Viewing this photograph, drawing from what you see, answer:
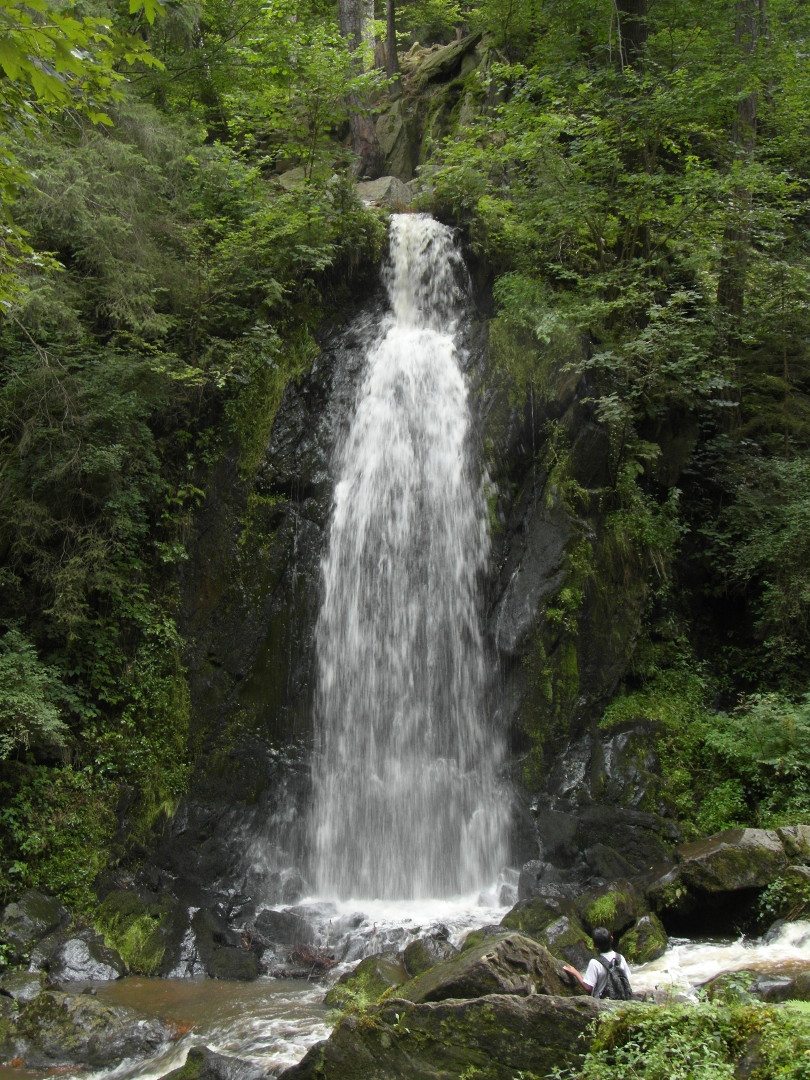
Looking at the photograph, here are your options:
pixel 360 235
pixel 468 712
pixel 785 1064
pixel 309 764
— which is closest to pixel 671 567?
pixel 468 712

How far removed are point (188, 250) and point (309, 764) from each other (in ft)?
25.1

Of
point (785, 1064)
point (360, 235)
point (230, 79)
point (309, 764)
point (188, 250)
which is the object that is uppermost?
point (230, 79)

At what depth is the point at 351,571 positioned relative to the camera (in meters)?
10.6

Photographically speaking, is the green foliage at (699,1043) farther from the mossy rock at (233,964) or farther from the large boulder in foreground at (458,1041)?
the mossy rock at (233,964)

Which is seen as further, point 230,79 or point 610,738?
point 230,79

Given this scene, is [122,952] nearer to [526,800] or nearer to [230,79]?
[526,800]

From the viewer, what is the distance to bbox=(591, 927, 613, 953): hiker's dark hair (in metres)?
6.64

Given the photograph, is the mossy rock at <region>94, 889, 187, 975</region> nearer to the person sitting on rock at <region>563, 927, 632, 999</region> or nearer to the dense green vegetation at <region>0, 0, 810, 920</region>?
the dense green vegetation at <region>0, 0, 810, 920</region>

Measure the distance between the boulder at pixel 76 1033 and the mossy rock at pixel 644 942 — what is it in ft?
13.2

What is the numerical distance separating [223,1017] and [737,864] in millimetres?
4884

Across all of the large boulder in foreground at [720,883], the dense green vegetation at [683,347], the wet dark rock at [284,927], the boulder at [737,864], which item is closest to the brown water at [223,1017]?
the wet dark rock at [284,927]

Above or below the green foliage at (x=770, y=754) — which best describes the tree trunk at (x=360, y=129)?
above

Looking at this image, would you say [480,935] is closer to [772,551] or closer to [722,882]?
[722,882]

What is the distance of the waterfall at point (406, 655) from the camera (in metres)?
9.17
